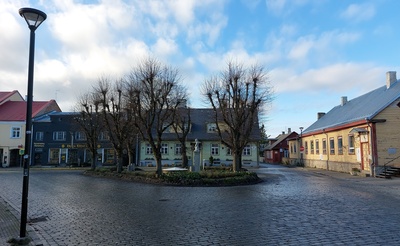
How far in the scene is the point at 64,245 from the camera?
702 centimetres

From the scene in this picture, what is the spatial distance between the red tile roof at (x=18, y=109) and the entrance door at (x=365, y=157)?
1756 inches

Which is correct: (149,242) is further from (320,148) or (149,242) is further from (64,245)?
(320,148)

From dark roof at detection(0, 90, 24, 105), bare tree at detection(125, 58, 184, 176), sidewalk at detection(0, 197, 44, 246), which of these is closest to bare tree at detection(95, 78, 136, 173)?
bare tree at detection(125, 58, 184, 176)

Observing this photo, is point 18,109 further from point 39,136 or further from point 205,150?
point 205,150

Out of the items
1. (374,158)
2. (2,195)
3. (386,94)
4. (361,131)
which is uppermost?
(386,94)

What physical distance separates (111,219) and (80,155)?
4188 cm

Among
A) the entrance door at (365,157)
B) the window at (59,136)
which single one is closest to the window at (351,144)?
the entrance door at (365,157)

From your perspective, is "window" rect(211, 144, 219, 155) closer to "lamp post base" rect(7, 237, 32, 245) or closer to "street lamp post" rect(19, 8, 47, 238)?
"street lamp post" rect(19, 8, 47, 238)

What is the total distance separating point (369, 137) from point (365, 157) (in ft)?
5.79

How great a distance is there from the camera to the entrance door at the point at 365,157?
2553 centimetres

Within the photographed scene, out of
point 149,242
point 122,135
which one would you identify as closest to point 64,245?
point 149,242

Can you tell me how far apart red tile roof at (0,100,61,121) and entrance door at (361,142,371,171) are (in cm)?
4460

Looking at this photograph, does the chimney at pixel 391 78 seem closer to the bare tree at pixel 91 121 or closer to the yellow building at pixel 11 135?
the bare tree at pixel 91 121

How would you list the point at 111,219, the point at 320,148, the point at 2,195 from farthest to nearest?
the point at 320,148
the point at 2,195
the point at 111,219
